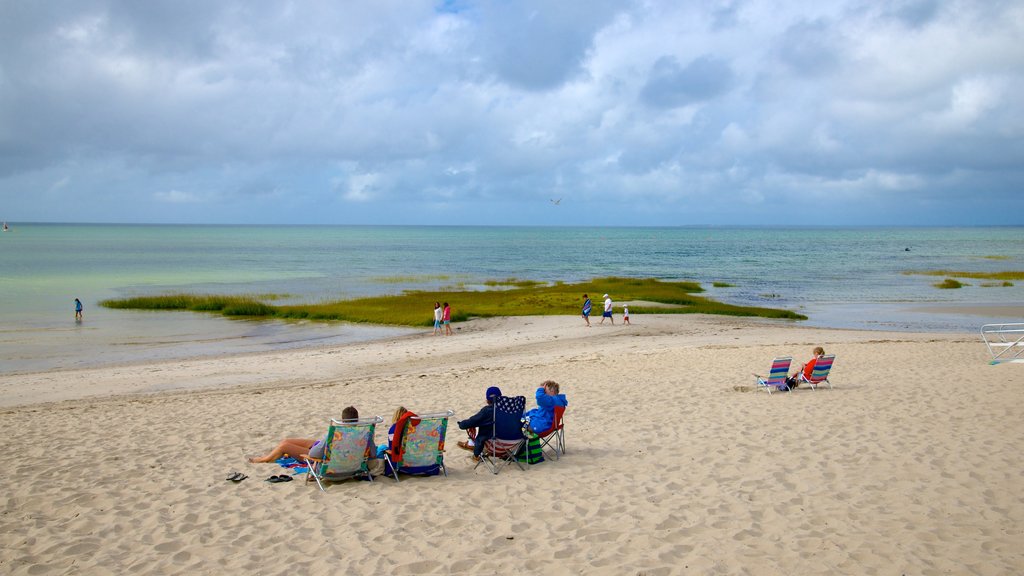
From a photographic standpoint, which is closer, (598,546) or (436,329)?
(598,546)

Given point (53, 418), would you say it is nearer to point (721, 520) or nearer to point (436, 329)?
point (721, 520)

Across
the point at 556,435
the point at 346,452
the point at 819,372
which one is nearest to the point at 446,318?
the point at 819,372

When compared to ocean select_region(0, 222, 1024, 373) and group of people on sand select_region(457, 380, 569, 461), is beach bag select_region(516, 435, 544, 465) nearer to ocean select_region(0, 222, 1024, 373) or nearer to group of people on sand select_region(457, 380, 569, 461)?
group of people on sand select_region(457, 380, 569, 461)

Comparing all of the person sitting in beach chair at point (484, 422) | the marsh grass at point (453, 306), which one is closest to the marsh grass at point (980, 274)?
the marsh grass at point (453, 306)

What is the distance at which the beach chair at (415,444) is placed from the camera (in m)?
8.40

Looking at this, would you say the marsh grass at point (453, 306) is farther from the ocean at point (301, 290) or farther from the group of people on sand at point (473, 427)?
the group of people on sand at point (473, 427)

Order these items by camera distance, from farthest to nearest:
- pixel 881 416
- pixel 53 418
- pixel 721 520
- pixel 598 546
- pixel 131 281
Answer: pixel 131 281
pixel 53 418
pixel 881 416
pixel 721 520
pixel 598 546

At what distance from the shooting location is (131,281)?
60344 mm

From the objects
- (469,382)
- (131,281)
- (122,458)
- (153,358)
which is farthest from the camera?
(131,281)

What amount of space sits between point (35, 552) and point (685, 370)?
13.1 meters

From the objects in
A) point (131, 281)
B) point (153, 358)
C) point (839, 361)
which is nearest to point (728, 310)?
point (839, 361)

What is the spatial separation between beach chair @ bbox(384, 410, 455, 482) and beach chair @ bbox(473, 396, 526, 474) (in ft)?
2.24

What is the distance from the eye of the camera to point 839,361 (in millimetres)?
17297

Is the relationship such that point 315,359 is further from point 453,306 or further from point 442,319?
point 453,306
